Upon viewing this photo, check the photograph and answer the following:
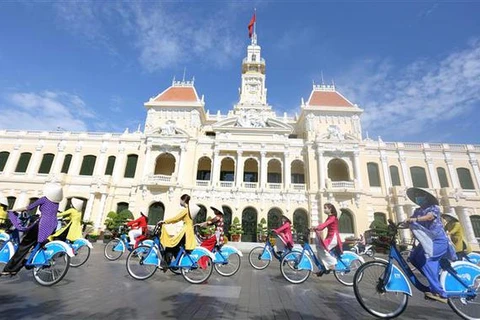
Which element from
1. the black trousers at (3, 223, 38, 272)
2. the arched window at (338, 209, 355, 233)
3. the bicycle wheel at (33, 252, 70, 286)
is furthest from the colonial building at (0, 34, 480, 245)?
the black trousers at (3, 223, 38, 272)


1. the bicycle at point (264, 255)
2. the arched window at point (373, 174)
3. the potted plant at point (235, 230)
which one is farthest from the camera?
the arched window at point (373, 174)

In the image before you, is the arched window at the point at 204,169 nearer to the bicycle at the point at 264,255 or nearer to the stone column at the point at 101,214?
the stone column at the point at 101,214

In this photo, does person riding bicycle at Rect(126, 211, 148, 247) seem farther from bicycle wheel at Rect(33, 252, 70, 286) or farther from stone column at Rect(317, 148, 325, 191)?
stone column at Rect(317, 148, 325, 191)

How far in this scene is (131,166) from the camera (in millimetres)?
25594

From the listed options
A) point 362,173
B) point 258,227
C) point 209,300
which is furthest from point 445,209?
point 209,300

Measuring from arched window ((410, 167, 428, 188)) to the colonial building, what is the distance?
108mm

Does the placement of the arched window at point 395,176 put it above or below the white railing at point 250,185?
above

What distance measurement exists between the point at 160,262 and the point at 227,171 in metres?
22.1


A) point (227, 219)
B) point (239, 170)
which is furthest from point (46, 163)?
point (239, 170)

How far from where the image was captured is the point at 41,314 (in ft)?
10.2

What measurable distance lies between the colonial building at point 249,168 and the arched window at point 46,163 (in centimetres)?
11

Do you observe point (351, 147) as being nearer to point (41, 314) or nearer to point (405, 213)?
point (405, 213)

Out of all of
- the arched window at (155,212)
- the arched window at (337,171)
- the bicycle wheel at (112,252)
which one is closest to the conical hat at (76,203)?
the bicycle wheel at (112,252)

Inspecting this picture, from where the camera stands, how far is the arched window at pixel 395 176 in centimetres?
2398
